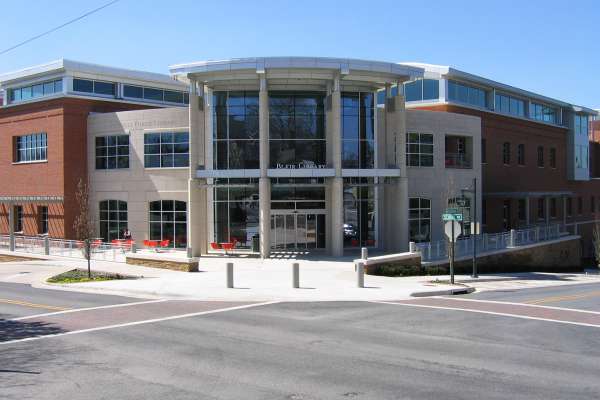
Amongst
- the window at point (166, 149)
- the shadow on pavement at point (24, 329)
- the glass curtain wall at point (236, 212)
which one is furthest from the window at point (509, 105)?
the shadow on pavement at point (24, 329)

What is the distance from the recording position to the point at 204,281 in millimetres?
23781

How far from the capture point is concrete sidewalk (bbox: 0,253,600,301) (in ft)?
68.5

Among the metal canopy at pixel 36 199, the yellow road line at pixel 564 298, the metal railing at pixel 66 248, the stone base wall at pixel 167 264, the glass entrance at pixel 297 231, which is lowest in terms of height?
the yellow road line at pixel 564 298

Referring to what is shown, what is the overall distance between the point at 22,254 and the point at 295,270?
805 inches

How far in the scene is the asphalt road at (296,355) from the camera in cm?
949

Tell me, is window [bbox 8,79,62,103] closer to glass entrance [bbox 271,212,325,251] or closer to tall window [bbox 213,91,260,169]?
tall window [bbox 213,91,260,169]

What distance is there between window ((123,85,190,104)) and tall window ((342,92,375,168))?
15.7m

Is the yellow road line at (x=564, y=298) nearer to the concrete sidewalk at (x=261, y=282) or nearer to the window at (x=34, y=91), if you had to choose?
the concrete sidewalk at (x=261, y=282)

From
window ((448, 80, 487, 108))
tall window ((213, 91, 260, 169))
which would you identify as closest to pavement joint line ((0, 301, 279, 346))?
tall window ((213, 91, 260, 169))

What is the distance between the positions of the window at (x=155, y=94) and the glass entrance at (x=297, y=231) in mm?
14848

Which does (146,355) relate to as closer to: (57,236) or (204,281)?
(204,281)

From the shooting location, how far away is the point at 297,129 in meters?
34.2

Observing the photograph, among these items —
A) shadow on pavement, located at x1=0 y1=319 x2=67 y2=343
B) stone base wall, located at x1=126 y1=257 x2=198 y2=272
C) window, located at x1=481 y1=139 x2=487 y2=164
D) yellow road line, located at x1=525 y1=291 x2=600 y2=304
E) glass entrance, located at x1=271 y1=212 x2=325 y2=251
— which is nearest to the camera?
shadow on pavement, located at x1=0 y1=319 x2=67 y2=343

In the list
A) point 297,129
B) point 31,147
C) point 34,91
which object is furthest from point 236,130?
point 34,91
